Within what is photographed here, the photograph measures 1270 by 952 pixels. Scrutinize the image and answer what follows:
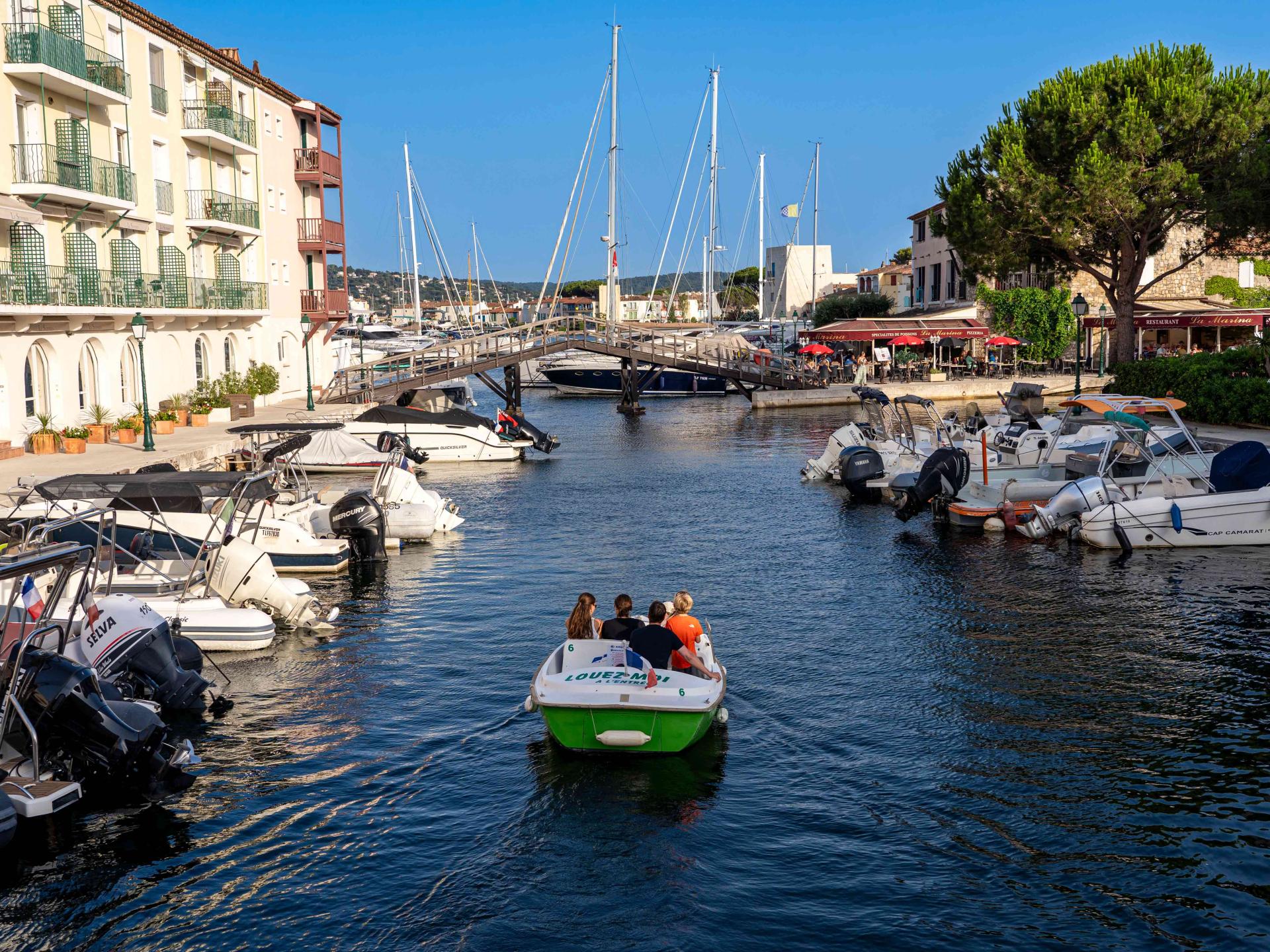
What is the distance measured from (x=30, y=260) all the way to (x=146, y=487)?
15734mm

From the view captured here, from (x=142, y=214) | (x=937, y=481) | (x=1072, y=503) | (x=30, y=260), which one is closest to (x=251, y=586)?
(x=937, y=481)

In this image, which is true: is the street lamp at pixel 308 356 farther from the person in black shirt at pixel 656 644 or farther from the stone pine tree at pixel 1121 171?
the person in black shirt at pixel 656 644

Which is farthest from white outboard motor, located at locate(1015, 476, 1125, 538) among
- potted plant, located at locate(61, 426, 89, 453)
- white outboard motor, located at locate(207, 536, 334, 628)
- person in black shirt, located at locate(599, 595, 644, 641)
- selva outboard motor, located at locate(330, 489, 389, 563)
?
potted plant, located at locate(61, 426, 89, 453)

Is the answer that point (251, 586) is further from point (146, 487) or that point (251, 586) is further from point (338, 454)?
point (338, 454)

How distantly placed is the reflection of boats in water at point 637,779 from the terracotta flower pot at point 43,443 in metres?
23.7

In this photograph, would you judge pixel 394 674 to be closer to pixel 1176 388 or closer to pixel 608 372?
pixel 1176 388

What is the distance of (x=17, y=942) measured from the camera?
392 inches

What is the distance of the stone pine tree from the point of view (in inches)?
1863

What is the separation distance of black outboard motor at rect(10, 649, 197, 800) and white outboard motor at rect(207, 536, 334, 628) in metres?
6.32

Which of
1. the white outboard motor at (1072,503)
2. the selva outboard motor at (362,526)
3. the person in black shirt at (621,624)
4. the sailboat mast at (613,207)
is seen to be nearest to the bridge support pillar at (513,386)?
the sailboat mast at (613,207)

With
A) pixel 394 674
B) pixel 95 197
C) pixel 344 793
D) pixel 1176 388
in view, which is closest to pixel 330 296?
pixel 95 197

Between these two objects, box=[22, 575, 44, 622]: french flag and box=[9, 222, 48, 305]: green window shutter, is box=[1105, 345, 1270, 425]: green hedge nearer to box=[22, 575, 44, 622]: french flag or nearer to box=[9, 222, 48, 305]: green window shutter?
box=[22, 575, 44, 622]: french flag

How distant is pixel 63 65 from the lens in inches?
1315

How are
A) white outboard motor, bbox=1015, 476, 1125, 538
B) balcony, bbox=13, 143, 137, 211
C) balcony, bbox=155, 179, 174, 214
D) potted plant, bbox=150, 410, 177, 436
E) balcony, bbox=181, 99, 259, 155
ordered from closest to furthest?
white outboard motor, bbox=1015, 476, 1125, 538
balcony, bbox=13, 143, 137, 211
potted plant, bbox=150, 410, 177, 436
balcony, bbox=155, 179, 174, 214
balcony, bbox=181, 99, 259, 155
